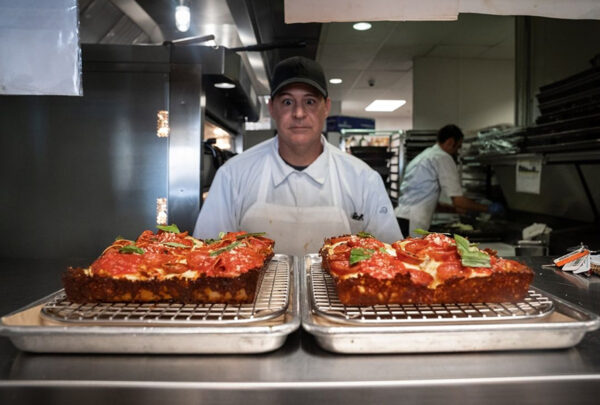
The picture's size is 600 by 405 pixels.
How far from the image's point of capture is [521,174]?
3449mm

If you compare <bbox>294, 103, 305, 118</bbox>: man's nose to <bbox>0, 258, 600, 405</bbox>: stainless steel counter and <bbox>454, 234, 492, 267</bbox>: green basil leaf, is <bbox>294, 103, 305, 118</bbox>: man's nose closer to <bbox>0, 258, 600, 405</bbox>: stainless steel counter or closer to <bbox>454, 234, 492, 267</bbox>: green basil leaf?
<bbox>454, 234, 492, 267</bbox>: green basil leaf

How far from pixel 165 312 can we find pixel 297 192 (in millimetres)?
1490

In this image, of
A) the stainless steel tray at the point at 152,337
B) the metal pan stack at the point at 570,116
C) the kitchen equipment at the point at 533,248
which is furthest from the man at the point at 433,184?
the stainless steel tray at the point at 152,337

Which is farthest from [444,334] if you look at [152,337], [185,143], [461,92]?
[461,92]

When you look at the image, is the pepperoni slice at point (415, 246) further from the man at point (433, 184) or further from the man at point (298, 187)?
the man at point (433, 184)

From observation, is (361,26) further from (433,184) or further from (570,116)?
(570,116)

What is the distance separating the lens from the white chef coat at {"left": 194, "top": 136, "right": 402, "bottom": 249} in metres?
2.40

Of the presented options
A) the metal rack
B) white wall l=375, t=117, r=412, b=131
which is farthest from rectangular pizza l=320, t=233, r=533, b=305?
white wall l=375, t=117, r=412, b=131

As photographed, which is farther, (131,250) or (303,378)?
(131,250)

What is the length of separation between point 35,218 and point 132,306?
6.59ft

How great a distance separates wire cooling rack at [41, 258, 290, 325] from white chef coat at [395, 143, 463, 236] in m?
3.87

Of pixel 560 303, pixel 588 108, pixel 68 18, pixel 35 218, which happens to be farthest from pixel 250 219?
pixel 588 108

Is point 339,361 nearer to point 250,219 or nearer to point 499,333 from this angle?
point 499,333

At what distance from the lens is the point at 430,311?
3.32 feet
